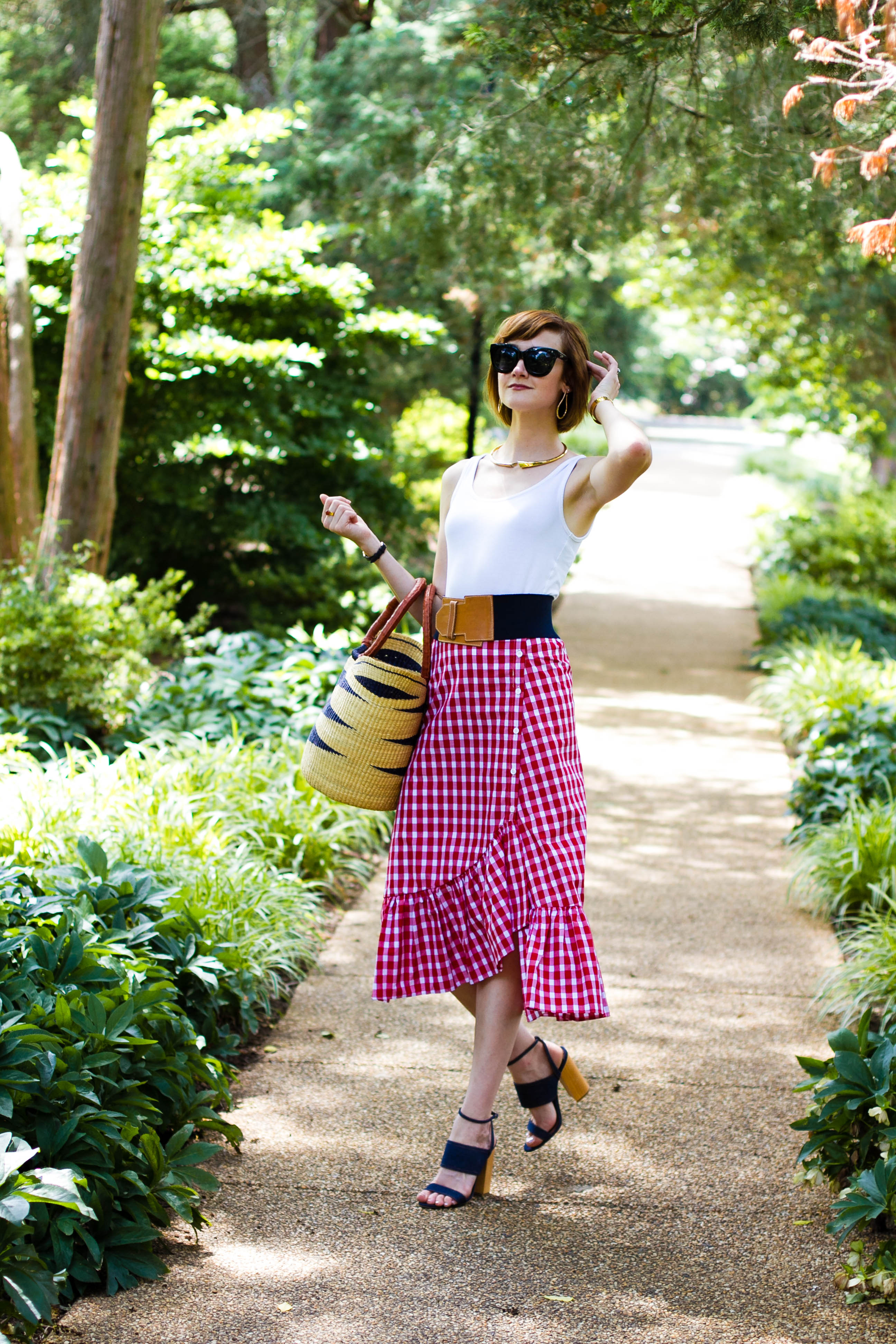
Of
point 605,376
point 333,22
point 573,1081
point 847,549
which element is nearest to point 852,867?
point 573,1081

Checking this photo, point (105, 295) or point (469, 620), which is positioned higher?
point (105, 295)

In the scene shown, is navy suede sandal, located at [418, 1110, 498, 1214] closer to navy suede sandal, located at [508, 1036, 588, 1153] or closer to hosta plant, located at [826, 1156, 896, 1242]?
navy suede sandal, located at [508, 1036, 588, 1153]

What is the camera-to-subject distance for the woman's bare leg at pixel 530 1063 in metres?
2.93

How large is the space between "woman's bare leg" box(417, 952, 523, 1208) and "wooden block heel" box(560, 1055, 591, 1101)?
29 centimetres

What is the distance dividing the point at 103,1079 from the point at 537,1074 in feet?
3.33

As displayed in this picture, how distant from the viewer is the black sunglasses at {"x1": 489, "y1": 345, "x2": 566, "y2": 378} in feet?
9.16

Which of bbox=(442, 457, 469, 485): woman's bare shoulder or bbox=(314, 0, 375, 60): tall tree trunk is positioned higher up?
bbox=(314, 0, 375, 60): tall tree trunk

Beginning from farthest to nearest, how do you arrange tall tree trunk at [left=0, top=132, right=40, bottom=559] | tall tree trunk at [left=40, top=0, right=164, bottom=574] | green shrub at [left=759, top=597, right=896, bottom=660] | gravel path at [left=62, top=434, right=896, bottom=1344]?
green shrub at [left=759, top=597, right=896, bottom=660], tall tree trunk at [left=0, top=132, right=40, bottom=559], tall tree trunk at [left=40, top=0, right=164, bottom=574], gravel path at [left=62, top=434, right=896, bottom=1344]

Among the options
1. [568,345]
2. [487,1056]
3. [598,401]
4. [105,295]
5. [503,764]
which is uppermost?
[105,295]

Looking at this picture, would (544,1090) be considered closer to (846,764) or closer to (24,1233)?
(24,1233)

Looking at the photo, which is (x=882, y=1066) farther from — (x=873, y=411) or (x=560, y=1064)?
(x=873, y=411)

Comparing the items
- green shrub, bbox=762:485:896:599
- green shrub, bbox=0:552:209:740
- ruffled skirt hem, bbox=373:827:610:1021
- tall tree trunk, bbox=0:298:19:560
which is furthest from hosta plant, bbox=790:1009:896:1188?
green shrub, bbox=762:485:896:599

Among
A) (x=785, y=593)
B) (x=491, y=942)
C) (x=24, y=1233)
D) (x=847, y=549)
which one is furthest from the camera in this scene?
(x=847, y=549)

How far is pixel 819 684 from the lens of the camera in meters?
6.79
